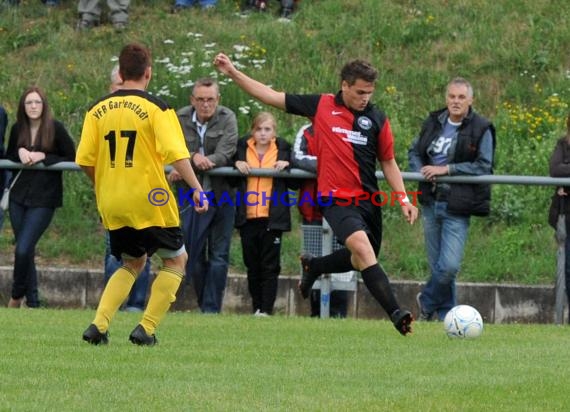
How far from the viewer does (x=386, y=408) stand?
803cm

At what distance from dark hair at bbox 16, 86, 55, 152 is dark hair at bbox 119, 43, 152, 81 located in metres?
4.63

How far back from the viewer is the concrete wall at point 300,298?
15555 millimetres

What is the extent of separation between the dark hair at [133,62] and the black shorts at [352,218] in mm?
2178

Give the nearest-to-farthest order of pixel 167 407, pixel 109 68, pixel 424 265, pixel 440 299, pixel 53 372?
pixel 167 407 < pixel 53 372 < pixel 440 299 < pixel 424 265 < pixel 109 68

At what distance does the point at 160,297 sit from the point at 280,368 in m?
1.42

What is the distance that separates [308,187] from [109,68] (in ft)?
22.2

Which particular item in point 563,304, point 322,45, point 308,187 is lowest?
point 563,304

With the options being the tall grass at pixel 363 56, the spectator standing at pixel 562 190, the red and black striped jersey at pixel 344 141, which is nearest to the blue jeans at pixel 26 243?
the tall grass at pixel 363 56

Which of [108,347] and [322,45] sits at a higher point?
[322,45]

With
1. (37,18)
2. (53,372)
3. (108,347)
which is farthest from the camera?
(37,18)

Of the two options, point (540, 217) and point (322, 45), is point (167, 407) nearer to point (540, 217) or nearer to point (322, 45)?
point (540, 217)

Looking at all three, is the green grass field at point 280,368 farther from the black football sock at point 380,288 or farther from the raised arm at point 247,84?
the raised arm at point 247,84

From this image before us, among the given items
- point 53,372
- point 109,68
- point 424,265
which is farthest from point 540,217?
point 53,372

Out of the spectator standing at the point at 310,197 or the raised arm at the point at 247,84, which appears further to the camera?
the spectator standing at the point at 310,197
